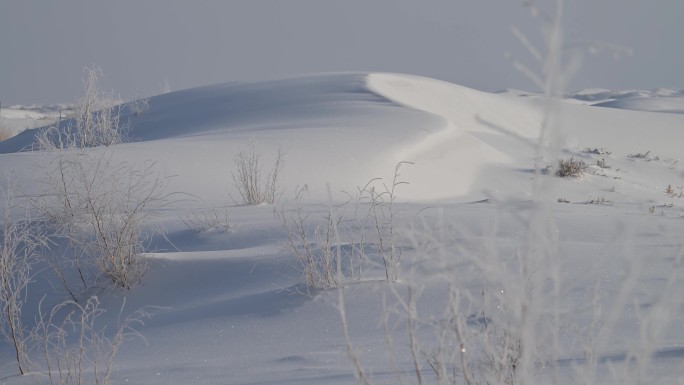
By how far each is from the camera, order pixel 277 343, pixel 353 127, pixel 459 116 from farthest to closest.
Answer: pixel 459 116
pixel 353 127
pixel 277 343

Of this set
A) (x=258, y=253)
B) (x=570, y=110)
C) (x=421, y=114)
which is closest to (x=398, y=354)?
(x=258, y=253)

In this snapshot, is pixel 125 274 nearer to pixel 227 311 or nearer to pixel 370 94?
pixel 227 311

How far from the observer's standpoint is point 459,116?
15.8 meters

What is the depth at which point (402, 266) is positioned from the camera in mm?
4270

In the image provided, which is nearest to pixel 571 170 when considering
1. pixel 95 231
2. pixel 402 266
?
pixel 402 266

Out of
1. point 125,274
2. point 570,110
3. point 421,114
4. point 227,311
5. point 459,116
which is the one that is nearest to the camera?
point 227,311

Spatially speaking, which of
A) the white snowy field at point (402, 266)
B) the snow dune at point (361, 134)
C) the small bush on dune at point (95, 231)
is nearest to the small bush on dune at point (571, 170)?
the white snowy field at point (402, 266)

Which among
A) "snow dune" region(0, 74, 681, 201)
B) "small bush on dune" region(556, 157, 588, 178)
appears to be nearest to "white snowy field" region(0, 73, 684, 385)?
"snow dune" region(0, 74, 681, 201)

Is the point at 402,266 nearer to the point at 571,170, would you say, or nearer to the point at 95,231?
the point at 95,231

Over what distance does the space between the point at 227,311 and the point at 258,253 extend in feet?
2.51

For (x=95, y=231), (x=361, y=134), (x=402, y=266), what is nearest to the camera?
(x=402, y=266)

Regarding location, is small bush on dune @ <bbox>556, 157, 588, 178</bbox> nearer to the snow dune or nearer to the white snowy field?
the white snowy field

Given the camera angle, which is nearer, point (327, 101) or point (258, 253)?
point (258, 253)

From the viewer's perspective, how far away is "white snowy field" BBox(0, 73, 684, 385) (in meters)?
1.41
